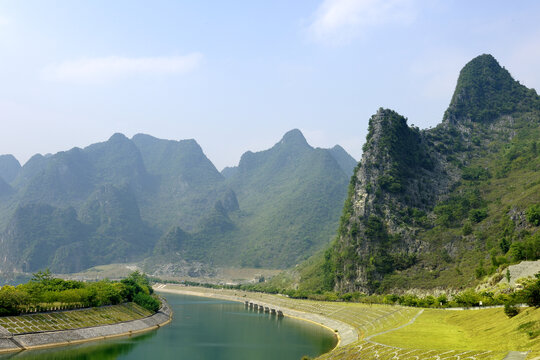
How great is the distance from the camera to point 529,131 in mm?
190750

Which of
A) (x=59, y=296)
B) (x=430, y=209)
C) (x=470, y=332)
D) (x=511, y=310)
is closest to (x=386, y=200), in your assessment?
(x=430, y=209)

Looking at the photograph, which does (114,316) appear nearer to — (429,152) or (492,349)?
(492,349)

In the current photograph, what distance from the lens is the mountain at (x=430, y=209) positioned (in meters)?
131

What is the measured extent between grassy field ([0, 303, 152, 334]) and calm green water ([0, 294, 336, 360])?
5.26 metres

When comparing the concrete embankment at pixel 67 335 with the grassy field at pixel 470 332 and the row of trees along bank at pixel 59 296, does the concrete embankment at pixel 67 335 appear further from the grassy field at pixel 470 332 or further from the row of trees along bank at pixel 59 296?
the grassy field at pixel 470 332

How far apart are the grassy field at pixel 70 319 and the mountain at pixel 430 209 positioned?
78957 millimetres

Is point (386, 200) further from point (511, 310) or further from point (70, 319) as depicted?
point (70, 319)

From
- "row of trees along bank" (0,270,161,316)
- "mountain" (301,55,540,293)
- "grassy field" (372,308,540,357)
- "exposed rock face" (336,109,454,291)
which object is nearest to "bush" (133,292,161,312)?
"row of trees along bank" (0,270,161,316)

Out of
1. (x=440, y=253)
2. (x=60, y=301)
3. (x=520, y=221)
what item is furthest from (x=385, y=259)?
(x=60, y=301)

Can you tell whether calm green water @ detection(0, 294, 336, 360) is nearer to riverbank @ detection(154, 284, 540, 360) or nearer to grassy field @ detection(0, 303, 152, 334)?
grassy field @ detection(0, 303, 152, 334)

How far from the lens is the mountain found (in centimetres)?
13062

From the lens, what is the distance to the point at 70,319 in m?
81.0

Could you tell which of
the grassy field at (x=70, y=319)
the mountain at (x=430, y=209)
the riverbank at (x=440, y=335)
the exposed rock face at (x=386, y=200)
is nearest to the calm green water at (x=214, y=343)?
the grassy field at (x=70, y=319)

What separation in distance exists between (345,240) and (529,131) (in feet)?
298
